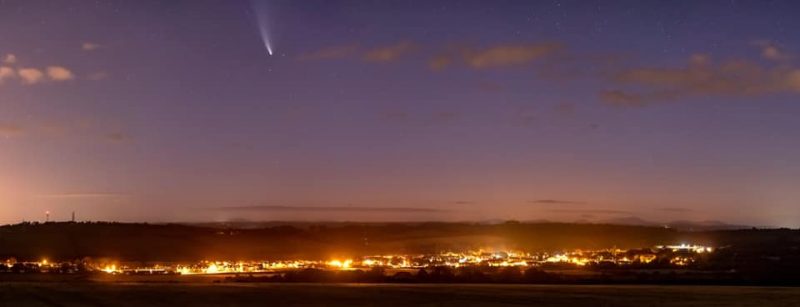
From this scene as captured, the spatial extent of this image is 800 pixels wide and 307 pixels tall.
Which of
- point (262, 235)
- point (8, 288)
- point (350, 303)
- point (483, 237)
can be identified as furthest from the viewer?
point (483, 237)

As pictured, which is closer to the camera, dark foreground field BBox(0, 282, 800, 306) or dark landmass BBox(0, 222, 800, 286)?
dark foreground field BBox(0, 282, 800, 306)

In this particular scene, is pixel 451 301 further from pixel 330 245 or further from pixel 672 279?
pixel 330 245

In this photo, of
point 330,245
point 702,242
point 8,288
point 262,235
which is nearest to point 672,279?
point 8,288

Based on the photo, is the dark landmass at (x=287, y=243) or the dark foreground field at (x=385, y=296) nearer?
the dark foreground field at (x=385, y=296)

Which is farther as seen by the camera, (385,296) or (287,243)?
(287,243)

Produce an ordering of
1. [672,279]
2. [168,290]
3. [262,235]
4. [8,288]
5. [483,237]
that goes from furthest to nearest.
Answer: [483,237]
[262,235]
[672,279]
[8,288]
[168,290]

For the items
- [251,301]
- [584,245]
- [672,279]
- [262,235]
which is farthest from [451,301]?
[584,245]

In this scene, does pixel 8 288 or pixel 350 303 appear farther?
pixel 8 288

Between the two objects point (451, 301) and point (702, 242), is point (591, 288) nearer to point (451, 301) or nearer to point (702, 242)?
point (451, 301)
